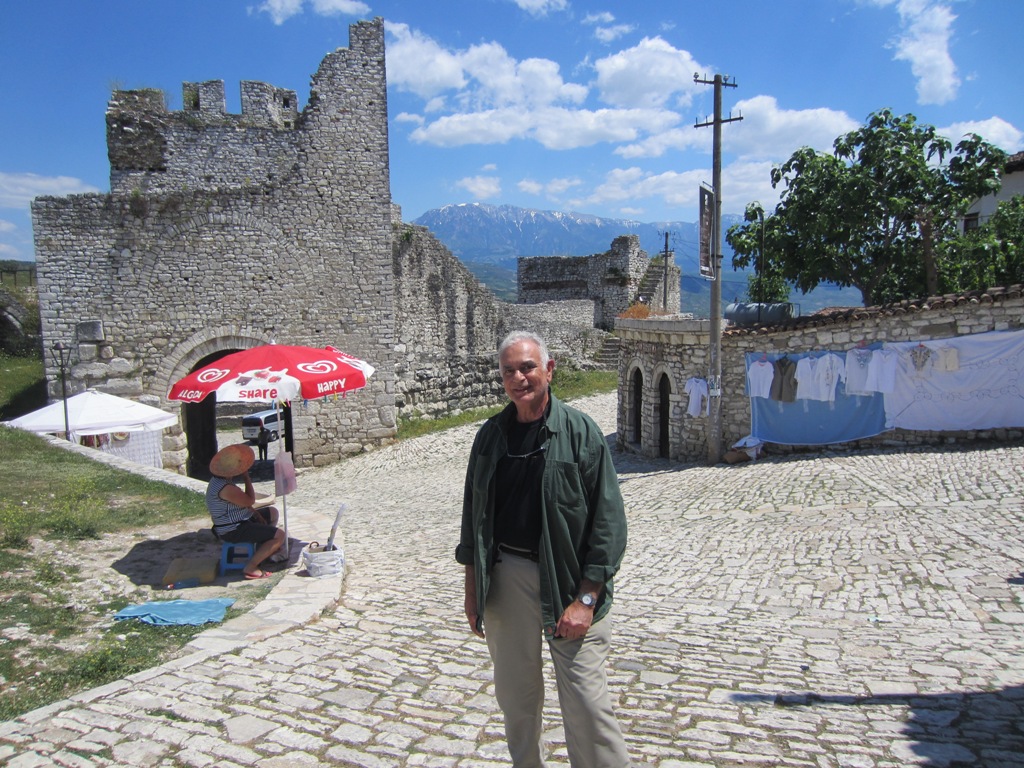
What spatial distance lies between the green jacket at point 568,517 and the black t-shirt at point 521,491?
0.15 ft

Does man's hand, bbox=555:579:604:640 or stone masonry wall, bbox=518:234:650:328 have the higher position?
stone masonry wall, bbox=518:234:650:328

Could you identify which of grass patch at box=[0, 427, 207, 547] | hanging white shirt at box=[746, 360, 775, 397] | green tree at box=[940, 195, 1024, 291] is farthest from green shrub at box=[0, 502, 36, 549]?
green tree at box=[940, 195, 1024, 291]

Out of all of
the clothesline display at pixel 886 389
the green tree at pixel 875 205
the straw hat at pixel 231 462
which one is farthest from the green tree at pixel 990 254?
the straw hat at pixel 231 462

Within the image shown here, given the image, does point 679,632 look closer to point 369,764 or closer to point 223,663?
point 369,764

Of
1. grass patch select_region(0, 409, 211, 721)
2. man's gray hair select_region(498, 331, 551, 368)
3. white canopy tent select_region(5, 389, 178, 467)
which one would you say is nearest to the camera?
man's gray hair select_region(498, 331, 551, 368)

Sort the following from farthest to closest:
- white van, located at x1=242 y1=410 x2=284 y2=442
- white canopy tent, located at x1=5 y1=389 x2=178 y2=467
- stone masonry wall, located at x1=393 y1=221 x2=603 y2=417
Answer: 1. white van, located at x1=242 y1=410 x2=284 y2=442
2. stone masonry wall, located at x1=393 y1=221 x2=603 y2=417
3. white canopy tent, located at x1=5 y1=389 x2=178 y2=467

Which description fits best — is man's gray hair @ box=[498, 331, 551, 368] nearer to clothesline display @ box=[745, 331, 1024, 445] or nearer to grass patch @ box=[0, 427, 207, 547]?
grass patch @ box=[0, 427, 207, 547]

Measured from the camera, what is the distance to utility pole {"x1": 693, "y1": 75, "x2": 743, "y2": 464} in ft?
45.6

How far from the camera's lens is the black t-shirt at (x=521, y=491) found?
10.9ft

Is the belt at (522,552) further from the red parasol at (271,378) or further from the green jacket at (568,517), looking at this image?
the red parasol at (271,378)

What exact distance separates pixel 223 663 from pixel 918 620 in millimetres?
4966

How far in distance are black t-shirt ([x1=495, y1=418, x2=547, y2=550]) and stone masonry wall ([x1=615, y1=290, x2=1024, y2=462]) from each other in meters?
11.0

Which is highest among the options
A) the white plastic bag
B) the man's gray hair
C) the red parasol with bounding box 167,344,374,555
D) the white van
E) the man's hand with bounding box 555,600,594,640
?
the man's gray hair

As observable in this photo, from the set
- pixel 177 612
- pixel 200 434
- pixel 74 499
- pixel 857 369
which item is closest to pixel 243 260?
pixel 200 434
